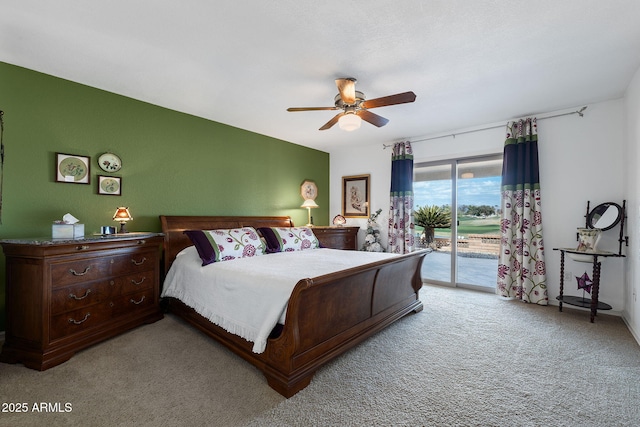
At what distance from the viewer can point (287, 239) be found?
13.0 ft

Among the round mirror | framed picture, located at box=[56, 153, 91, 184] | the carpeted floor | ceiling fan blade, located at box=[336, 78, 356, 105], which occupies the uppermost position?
ceiling fan blade, located at box=[336, 78, 356, 105]

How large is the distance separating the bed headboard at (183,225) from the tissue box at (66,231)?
88 cm

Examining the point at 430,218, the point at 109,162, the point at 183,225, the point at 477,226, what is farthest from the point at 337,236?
the point at 109,162

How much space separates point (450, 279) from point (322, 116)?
334cm

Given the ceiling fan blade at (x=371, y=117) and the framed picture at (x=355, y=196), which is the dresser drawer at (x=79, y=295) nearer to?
the ceiling fan blade at (x=371, y=117)

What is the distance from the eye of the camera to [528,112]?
386cm

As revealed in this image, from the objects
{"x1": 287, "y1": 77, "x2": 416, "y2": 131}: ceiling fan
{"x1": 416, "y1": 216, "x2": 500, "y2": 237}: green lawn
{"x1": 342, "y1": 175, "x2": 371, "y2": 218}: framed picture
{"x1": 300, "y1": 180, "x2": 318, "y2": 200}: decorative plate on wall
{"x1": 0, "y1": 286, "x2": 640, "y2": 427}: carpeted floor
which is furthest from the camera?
{"x1": 342, "y1": 175, "x2": 371, "y2": 218}: framed picture

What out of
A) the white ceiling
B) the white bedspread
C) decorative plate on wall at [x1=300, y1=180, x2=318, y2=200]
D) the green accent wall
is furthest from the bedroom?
the white bedspread

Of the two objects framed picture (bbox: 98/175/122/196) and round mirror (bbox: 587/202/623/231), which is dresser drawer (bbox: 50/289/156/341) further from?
round mirror (bbox: 587/202/623/231)

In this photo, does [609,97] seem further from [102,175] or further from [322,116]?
[102,175]

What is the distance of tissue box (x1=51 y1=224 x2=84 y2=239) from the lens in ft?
8.13

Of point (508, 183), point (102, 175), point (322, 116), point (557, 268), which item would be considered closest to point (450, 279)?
point (557, 268)

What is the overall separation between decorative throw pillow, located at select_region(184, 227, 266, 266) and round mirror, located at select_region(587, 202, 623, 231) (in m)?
4.02

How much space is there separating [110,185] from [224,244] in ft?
4.75
